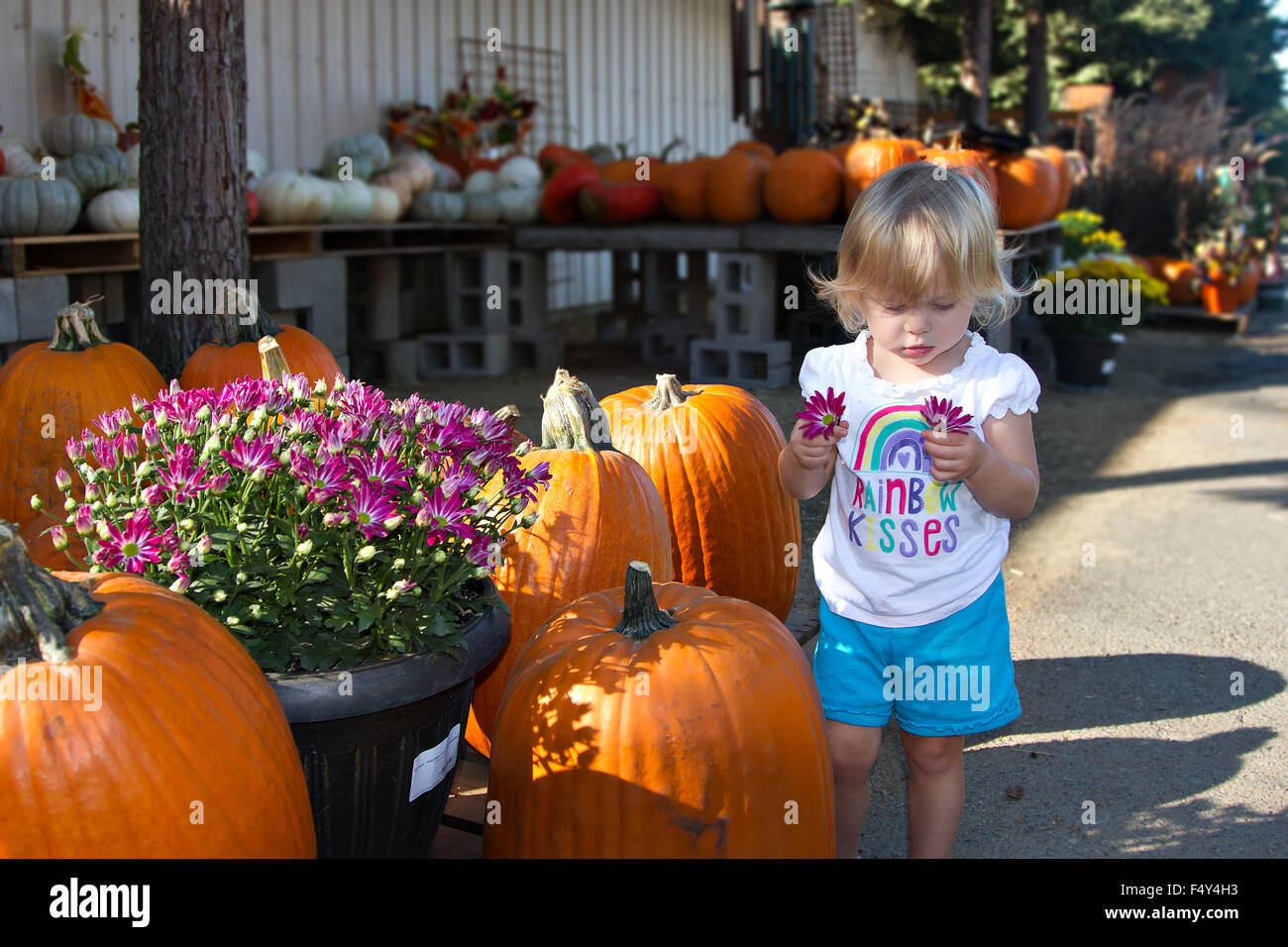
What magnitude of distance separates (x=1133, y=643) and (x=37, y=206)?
444 cm

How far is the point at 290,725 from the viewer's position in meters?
1.80

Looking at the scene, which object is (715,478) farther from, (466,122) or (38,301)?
(466,122)

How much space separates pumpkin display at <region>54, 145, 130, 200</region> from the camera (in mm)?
5137

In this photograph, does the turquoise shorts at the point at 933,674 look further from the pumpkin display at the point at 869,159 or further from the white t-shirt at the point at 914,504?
the pumpkin display at the point at 869,159

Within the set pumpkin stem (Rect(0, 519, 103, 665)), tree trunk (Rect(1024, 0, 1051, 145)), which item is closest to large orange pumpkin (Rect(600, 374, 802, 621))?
pumpkin stem (Rect(0, 519, 103, 665))

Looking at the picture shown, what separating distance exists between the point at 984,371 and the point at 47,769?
1639 mm

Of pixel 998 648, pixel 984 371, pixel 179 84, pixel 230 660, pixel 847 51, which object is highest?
pixel 847 51

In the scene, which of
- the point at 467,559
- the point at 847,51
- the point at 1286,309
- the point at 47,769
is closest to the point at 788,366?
the point at 467,559

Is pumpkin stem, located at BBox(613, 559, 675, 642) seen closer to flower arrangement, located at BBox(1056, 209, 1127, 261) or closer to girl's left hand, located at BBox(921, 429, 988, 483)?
girl's left hand, located at BBox(921, 429, 988, 483)

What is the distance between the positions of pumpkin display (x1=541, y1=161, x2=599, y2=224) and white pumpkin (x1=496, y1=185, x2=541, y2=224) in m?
0.07

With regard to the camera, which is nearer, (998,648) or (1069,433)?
(998,648)

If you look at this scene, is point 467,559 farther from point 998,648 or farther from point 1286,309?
point 1286,309

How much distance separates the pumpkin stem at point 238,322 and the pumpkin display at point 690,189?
469 cm

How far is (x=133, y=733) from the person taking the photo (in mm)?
1518
